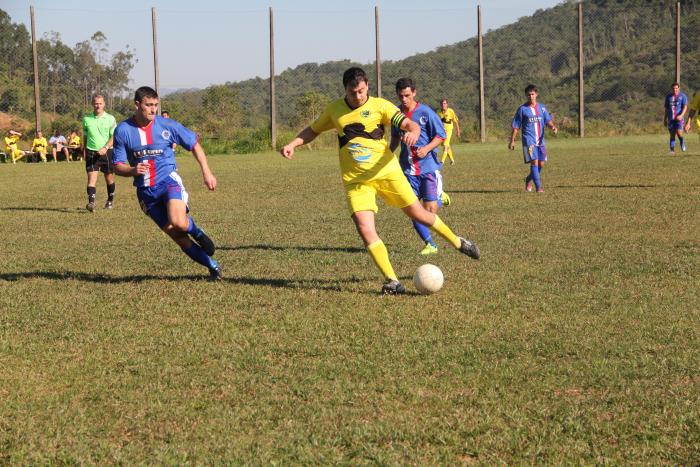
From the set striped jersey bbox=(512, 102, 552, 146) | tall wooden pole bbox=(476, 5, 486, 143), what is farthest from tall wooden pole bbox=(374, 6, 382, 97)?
striped jersey bbox=(512, 102, 552, 146)

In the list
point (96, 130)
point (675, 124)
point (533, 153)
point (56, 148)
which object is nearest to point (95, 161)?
point (96, 130)

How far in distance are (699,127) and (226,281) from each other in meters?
13.6

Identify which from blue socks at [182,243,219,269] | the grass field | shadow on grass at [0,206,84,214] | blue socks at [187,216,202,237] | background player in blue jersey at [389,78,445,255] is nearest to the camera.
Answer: the grass field

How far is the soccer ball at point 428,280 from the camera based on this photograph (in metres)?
7.53

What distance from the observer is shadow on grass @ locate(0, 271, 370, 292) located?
8.24 meters

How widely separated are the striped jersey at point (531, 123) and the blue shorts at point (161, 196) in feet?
30.5

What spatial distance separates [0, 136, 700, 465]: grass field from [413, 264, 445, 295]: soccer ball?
0.10 meters

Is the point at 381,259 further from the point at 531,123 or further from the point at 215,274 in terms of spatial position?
the point at 531,123

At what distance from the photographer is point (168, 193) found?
27.6 feet

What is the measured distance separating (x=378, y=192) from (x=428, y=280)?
94 cm

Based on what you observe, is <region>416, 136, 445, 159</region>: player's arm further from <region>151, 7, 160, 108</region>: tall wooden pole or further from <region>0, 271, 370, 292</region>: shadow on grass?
<region>151, 7, 160, 108</region>: tall wooden pole

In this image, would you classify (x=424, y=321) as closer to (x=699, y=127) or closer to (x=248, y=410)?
(x=248, y=410)

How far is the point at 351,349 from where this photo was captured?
596cm

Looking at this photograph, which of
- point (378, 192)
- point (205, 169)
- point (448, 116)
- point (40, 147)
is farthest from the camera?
point (40, 147)
